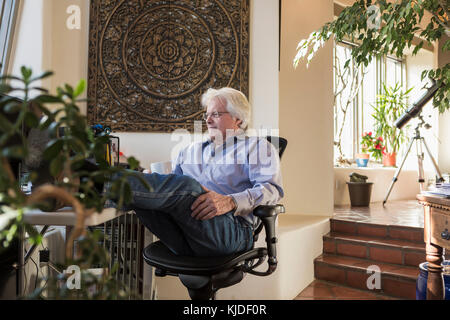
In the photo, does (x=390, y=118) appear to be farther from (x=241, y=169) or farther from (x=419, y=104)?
(x=241, y=169)

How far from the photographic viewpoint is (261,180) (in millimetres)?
1684

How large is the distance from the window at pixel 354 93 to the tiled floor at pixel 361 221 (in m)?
1.38

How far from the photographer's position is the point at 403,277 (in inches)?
106

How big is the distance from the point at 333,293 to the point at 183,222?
1.88m

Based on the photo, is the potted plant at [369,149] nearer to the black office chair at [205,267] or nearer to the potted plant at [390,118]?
the potted plant at [390,118]

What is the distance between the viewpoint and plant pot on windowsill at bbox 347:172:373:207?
470 centimetres

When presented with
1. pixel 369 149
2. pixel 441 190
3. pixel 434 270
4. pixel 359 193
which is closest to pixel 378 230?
pixel 359 193

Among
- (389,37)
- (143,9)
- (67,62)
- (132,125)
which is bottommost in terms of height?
(132,125)

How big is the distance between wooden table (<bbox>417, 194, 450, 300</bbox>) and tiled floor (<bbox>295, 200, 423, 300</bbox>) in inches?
43.1

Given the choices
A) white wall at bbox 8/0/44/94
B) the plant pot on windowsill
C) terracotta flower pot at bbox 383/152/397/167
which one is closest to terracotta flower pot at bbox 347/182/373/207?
the plant pot on windowsill

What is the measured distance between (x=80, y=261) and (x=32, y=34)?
253cm

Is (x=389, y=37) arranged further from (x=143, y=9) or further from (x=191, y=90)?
(x=143, y=9)

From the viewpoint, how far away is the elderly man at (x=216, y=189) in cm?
125

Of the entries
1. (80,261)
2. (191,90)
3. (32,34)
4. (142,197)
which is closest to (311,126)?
(191,90)
